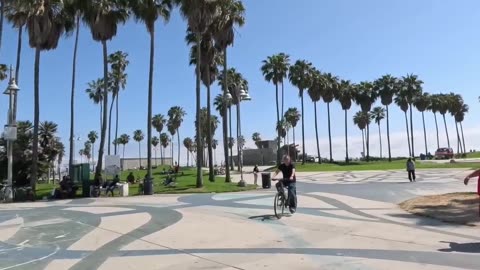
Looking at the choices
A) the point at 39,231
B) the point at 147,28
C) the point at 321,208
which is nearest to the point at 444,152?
the point at 147,28

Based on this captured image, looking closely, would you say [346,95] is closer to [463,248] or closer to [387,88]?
[387,88]

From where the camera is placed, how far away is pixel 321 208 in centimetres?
1608

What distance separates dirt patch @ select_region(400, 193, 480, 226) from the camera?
42.1 ft

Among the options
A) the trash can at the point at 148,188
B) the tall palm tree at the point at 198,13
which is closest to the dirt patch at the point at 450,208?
the trash can at the point at 148,188

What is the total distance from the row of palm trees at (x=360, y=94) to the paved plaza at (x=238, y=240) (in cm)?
5306

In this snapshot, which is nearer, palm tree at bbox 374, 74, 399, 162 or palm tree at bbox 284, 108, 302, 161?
palm tree at bbox 374, 74, 399, 162

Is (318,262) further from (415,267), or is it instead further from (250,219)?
(250,219)

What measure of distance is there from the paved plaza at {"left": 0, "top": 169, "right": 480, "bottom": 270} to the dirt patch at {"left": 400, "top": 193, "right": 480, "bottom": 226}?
24.6 inches

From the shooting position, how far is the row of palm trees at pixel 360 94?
71000 millimetres

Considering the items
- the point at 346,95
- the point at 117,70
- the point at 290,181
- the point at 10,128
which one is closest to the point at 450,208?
the point at 290,181

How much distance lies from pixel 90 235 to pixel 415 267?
283 inches

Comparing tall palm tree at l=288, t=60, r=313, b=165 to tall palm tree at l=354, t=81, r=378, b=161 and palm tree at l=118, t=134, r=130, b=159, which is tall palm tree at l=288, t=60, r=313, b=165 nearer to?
tall palm tree at l=354, t=81, r=378, b=161

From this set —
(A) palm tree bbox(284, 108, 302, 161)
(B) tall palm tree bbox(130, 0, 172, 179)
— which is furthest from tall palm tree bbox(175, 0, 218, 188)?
(A) palm tree bbox(284, 108, 302, 161)

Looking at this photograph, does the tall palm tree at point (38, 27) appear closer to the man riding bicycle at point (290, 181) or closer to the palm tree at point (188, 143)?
the man riding bicycle at point (290, 181)
